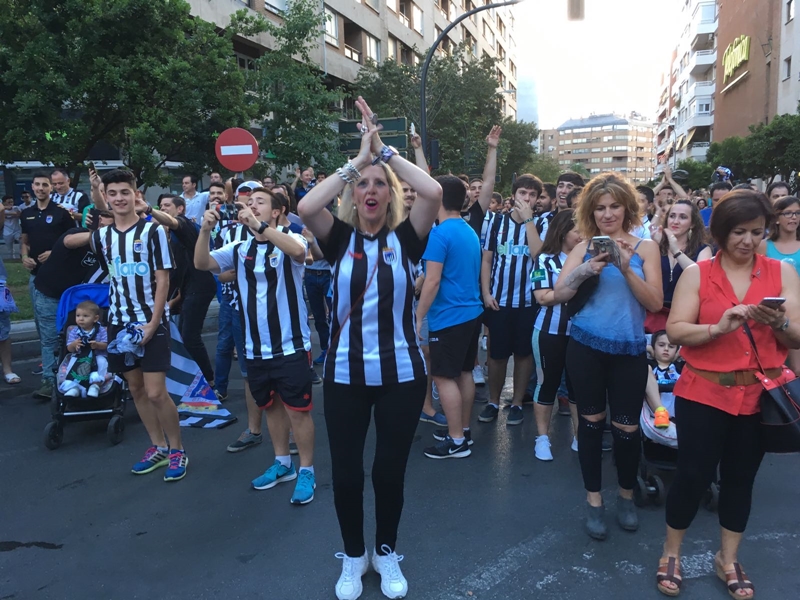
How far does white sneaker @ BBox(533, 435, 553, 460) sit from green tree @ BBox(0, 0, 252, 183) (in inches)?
424

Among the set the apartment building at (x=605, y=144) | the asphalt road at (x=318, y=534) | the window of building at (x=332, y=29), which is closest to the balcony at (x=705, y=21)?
the window of building at (x=332, y=29)

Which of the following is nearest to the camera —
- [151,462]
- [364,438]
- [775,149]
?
[364,438]

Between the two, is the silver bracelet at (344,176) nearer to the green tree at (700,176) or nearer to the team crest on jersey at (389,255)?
the team crest on jersey at (389,255)

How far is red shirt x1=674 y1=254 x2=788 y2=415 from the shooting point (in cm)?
260

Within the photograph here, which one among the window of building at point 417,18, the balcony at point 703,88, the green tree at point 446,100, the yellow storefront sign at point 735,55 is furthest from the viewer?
the balcony at point 703,88

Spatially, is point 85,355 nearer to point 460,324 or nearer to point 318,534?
point 318,534

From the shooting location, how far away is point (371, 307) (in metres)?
2.64

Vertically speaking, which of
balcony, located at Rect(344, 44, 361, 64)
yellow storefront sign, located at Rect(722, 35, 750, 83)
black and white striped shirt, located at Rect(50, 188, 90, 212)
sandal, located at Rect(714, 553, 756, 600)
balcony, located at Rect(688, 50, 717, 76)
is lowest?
sandal, located at Rect(714, 553, 756, 600)

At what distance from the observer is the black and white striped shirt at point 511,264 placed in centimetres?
521

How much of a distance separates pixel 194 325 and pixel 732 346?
Result: 4.84 m

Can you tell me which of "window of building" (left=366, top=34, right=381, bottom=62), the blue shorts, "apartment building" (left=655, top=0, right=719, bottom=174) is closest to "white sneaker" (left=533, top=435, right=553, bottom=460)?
the blue shorts

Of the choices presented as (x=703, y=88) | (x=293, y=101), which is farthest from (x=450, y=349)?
(x=703, y=88)

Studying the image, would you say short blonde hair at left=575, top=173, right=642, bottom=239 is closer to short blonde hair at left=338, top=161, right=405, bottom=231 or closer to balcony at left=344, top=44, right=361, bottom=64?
short blonde hair at left=338, top=161, right=405, bottom=231

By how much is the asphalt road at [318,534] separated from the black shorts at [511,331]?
0.87m
